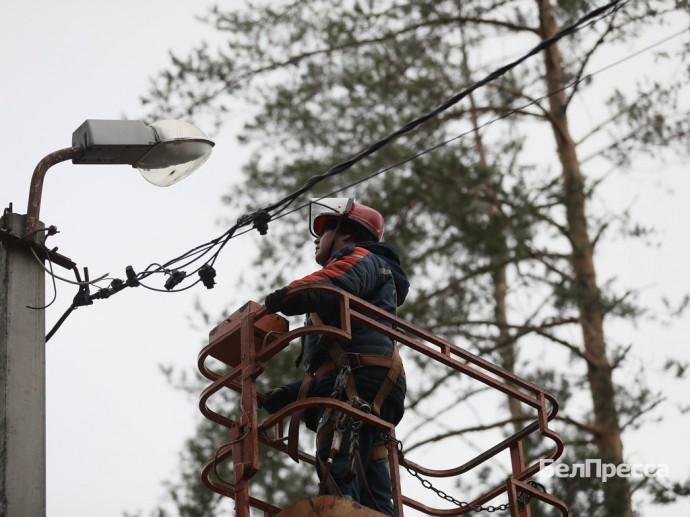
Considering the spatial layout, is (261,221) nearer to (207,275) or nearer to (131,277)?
(207,275)

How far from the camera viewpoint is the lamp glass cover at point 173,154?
8.68 m

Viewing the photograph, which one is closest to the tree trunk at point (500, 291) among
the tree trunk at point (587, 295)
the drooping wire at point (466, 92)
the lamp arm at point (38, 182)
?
the tree trunk at point (587, 295)

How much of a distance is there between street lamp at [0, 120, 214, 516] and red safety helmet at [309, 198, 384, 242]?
0.76 meters

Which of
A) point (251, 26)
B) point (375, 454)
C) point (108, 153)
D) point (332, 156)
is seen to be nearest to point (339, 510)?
point (375, 454)

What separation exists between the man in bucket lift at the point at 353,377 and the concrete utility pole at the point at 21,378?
133 cm

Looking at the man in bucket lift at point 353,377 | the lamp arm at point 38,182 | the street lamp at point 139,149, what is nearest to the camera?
the man in bucket lift at point 353,377

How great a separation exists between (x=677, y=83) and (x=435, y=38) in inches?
119

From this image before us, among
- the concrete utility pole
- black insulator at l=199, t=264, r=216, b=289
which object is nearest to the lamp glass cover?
black insulator at l=199, t=264, r=216, b=289

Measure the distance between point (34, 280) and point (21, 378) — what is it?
2.16ft

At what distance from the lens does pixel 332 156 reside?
17.7 m

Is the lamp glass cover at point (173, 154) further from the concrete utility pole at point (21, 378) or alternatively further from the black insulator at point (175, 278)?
the concrete utility pole at point (21, 378)

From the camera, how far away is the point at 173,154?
28.6 feet

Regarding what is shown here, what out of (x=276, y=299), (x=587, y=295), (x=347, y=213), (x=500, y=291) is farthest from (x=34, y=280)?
(x=500, y=291)

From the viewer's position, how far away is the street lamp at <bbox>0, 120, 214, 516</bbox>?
7285mm
